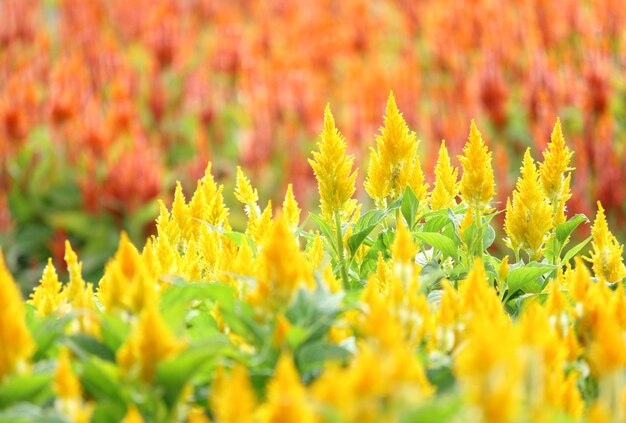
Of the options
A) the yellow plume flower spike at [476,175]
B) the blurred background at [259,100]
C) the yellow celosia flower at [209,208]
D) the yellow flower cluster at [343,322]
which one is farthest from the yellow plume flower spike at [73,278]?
the blurred background at [259,100]

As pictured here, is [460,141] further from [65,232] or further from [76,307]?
[76,307]

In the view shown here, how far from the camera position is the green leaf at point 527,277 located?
6.72 feet

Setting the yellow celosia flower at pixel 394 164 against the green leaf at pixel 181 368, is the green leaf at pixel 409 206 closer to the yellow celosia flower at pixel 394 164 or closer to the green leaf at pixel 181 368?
the yellow celosia flower at pixel 394 164

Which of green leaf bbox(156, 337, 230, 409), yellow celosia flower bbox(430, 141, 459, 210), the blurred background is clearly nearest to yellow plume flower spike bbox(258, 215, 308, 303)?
green leaf bbox(156, 337, 230, 409)

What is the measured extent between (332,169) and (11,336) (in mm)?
833

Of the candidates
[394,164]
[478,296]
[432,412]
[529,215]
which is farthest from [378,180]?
[432,412]

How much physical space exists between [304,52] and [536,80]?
2469 mm

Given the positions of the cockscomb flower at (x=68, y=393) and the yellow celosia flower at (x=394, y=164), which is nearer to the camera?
the cockscomb flower at (x=68, y=393)

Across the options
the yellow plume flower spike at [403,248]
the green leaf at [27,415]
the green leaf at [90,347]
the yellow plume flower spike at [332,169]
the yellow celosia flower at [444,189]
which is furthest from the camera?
the yellow celosia flower at [444,189]

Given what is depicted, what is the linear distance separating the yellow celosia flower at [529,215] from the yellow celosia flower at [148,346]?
90 centimetres

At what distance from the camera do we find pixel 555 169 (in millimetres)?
2145

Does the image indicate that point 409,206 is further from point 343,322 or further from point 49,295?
point 49,295

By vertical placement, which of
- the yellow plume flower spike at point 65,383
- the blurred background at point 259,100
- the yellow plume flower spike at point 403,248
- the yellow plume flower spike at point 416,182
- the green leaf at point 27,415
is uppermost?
the blurred background at point 259,100

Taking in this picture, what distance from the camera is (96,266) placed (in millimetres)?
6176
